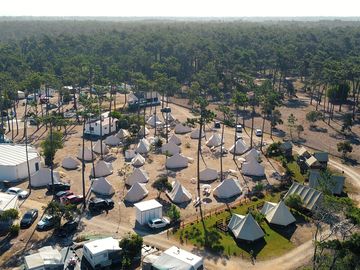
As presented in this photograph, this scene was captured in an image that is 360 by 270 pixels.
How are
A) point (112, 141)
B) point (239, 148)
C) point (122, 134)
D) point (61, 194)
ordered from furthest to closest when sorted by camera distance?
point (122, 134) < point (112, 141) < point (239, 148) < point (61, 194)

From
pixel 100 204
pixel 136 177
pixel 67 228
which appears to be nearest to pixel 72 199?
pixel 100 204

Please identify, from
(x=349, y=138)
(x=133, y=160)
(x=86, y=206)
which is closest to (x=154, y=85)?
(x=133, y=160)

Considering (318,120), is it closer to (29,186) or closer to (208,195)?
(208,195)

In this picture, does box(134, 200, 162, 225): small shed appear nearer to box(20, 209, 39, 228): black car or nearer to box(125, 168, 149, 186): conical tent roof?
box(125, 168, 149, 186): conical tent roof

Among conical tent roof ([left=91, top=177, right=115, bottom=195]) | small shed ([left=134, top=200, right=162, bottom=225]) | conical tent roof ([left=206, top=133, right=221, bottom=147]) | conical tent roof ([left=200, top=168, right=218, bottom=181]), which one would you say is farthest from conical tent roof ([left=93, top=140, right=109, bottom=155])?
small shed ([left=134, top=200, right=162, bottom=225])

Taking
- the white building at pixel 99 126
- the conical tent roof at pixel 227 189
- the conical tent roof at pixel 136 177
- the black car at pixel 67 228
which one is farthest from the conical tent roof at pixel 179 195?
the white building at pixel 99 126

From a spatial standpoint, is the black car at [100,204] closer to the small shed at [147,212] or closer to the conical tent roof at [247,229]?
the small shed at [147,212]

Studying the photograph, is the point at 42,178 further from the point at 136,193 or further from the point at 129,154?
the point at 129,154
